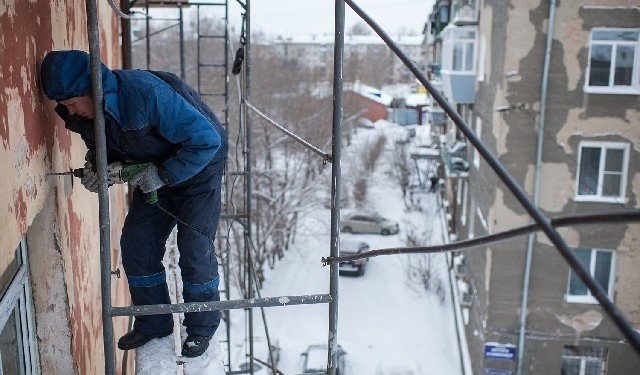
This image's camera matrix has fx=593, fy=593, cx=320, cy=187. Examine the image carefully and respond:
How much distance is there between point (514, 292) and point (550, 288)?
671 millimetres

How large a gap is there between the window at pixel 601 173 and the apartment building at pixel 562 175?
2cm

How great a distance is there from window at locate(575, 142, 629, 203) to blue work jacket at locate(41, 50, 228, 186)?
9423mm

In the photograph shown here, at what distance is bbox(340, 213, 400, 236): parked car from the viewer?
25.2 metres

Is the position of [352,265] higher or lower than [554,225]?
lower

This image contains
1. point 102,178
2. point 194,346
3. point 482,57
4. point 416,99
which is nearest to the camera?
point 102,178

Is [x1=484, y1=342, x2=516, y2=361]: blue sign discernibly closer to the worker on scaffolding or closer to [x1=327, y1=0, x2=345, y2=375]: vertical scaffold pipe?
the worker on scaffolding

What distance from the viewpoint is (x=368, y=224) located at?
82.7 ft

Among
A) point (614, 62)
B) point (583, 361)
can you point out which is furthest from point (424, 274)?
point (614, 62)

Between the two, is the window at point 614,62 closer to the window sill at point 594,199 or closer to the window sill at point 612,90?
the window sill at point 612,90

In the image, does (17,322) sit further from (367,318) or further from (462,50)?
(367,318)

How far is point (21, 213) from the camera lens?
2.24 metres

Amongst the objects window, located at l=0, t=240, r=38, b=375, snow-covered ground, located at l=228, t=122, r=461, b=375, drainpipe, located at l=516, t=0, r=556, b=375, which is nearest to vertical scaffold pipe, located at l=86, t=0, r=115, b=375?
window, located at l=0, t=240, r=38, b=375

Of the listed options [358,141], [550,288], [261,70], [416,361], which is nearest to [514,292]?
[550,288]

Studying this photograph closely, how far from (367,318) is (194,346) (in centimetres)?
1387
